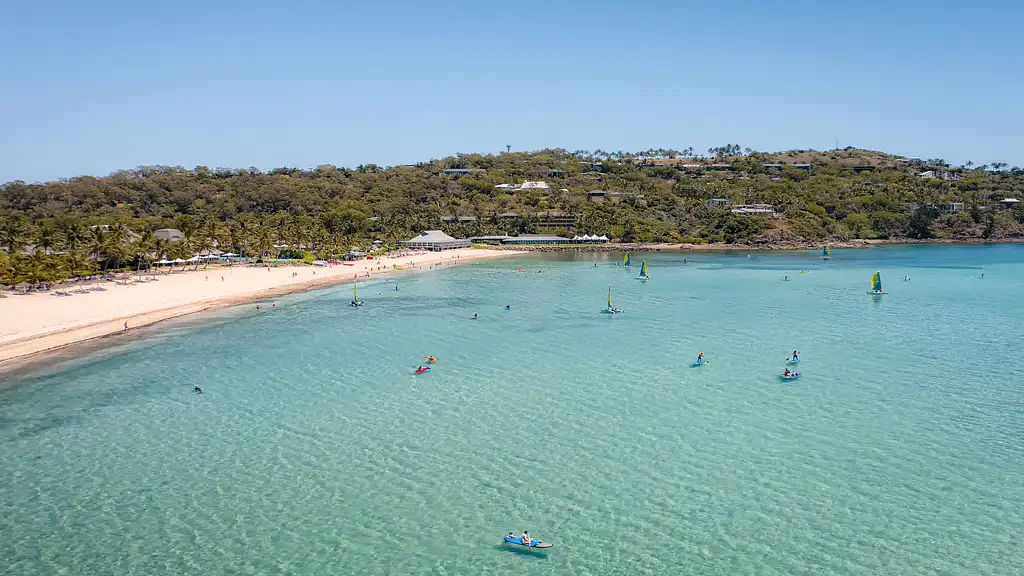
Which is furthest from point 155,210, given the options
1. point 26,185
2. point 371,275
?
point 371,275

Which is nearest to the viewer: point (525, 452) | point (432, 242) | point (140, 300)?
point (525, 452)

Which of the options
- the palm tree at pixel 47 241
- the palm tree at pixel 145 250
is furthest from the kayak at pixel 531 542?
the palm tree at pixel 145 250

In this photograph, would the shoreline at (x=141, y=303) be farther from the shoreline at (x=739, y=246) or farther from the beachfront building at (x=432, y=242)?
the shoreline at (x=739, y=246)

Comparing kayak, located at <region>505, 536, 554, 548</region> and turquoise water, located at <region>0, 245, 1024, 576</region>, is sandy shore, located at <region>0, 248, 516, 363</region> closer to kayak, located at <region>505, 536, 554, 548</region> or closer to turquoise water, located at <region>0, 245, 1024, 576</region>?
turquoise water, located at <region>0, 245, 1024, 576</region>

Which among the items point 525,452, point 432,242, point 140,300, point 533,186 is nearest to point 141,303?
point 140,300

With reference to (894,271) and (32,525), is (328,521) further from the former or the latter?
(894,271)

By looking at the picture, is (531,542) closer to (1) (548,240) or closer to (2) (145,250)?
(2) (145,250)

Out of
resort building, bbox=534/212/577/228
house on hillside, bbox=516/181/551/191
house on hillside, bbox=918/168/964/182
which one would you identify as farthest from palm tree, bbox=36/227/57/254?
house on hillside, bbox=918/168/964/182
